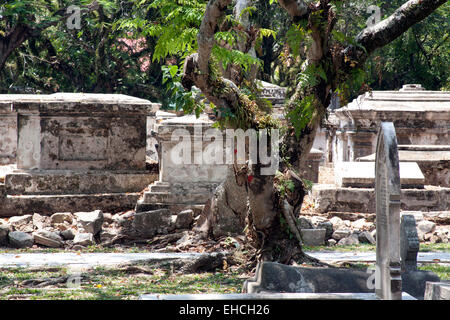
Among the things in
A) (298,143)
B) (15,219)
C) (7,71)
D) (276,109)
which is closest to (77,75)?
(7,71)

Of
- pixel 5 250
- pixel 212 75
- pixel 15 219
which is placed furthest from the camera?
pixel 15 219

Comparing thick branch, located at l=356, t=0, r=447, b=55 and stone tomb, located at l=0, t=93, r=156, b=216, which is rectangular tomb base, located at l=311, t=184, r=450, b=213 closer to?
stone tomb, located at l=0, t=93, r=156, b=216

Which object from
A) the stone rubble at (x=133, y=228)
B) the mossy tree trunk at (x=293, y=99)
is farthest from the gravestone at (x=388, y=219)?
the stone rubble at (x=133, y=228)

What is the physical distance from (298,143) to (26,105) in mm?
5132

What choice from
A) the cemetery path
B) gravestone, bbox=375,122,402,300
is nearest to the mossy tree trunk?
the cemetery path

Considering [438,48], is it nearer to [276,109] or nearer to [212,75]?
[276,109]

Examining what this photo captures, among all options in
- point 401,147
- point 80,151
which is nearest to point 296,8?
point 80,151

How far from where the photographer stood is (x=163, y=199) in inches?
389

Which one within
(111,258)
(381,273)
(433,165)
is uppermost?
→ (433,165)

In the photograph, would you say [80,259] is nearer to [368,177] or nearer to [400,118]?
[368,177]

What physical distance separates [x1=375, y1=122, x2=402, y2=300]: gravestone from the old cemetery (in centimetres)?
88

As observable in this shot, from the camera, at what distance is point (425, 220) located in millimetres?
9406

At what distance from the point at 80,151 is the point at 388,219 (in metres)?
6.91

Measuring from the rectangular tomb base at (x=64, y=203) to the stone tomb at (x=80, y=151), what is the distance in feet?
0.05
